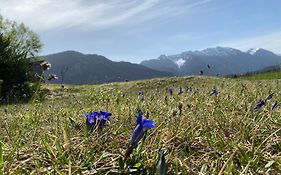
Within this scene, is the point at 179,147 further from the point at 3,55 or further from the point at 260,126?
the point at 3,55

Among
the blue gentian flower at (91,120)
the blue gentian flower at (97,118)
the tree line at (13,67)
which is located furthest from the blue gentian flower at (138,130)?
the tree line at (13,67)

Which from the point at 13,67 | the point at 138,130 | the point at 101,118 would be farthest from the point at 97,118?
the point at 13,67

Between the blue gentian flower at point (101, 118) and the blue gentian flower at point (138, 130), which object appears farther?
the blue gentian flower at point (101, 118)

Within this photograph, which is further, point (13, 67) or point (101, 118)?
point (13, 67)

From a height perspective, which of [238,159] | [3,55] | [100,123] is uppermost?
[3,55]

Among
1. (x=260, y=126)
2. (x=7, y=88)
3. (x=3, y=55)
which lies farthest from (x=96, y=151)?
(x=3, y=55)

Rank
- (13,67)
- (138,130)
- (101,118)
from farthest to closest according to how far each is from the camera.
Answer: (13,67)
(101,118)
(138,130)

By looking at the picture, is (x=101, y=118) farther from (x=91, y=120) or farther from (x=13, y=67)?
(x=13, y=67)

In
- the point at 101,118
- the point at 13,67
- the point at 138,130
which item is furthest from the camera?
the point at 13,67

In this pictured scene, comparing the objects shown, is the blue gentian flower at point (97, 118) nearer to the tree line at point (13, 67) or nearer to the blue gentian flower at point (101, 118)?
the blue gentian flower at point (101, 118)

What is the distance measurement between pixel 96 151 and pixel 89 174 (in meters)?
0.58

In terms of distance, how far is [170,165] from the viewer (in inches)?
95.3

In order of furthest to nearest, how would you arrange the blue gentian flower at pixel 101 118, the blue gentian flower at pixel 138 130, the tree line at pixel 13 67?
1. the tree line at pixel 13 67
2. the blue gentian flower at pixel 101 118
3. the blue gentian flower at pixel 138 130

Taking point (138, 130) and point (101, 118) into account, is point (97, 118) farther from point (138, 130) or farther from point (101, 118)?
point (138, 130)
